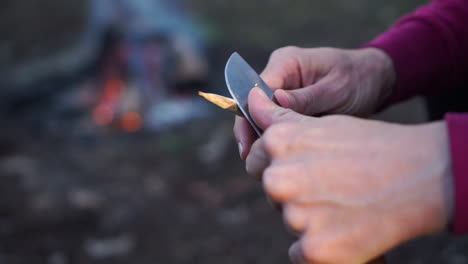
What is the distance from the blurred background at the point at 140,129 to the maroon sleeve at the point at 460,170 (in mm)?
1411

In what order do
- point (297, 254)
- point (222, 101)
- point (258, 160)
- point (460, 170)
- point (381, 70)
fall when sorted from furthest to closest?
point (381, 70)
point (222, 101)
point (258, 160)
point (297, 254)
point (460, 170)

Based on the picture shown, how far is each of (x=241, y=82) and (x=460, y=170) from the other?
0.51 meters

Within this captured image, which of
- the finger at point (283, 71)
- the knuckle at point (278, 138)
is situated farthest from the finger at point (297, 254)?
the finger at point (283, 71)

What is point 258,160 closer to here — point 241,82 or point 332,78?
point 241,82

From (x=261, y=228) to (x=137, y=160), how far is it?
90 cm

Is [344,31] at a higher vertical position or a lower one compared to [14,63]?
lower

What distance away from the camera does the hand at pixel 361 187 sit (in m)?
0.81

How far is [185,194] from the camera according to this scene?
2.66m

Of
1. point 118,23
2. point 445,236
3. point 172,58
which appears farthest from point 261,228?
point 118,23

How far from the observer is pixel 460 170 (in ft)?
2.59

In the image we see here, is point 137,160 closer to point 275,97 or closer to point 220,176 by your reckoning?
point 220,176

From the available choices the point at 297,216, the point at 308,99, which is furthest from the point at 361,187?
the point at 308,99

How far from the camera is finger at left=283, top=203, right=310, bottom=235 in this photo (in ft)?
2.81

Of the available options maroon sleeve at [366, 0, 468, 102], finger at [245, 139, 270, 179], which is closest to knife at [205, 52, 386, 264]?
finger at [245, 139, 270, 179]
